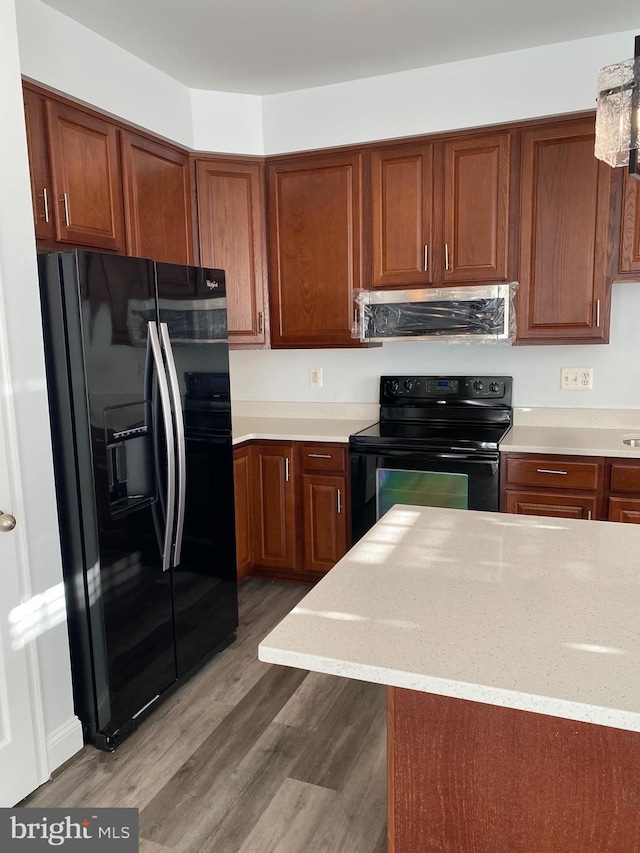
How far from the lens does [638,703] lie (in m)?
0.88

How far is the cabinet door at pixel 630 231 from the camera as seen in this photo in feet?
9.12

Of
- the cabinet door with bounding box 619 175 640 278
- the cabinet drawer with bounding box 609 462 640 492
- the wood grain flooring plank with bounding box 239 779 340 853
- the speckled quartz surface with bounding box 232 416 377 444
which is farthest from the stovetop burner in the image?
the wood grain flooring plank with bounding box 239 779 340 853

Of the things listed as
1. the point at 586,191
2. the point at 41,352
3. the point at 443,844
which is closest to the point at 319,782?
the point at 443,844

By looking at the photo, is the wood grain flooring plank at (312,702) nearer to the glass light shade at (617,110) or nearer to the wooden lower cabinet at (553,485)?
the wooden lower cabinet at (553,485)

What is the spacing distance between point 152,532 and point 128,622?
1.04 feet

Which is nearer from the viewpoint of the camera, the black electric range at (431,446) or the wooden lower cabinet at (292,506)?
the black electric range at (431,446)

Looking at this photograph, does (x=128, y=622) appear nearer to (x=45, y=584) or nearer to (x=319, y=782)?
(x=45, y=584)

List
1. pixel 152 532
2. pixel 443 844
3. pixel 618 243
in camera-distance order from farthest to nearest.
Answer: pixel 618 243
pixel 152 532
pixel 443 844

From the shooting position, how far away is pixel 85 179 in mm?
2559

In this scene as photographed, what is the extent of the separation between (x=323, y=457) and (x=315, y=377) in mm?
701

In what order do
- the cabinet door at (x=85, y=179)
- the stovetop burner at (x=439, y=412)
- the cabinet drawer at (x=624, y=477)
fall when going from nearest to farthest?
the cabinet door at (x=85, y=179) < the cabinet drawer at (x=624, y=477) < the stovetop burner at (x=439, y=412)

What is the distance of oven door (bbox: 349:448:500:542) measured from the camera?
2.92 meters

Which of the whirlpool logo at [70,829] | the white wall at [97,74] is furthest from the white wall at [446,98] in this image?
the whirlpool logo at [70,829]

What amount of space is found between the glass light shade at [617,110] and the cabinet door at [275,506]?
7.34ft
